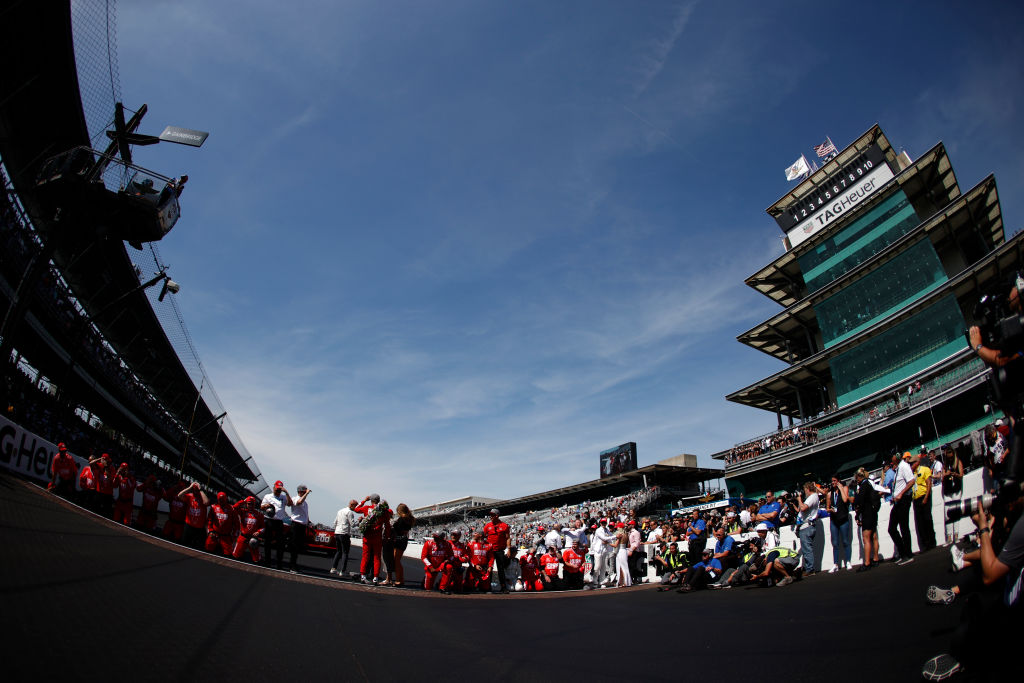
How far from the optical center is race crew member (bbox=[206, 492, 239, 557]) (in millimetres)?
10366

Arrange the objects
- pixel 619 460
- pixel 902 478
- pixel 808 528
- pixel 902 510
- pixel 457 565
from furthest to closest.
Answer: pixel 619 460
pixel 457 565
pixel 808 528
pixel 902 478
pixel 902 510

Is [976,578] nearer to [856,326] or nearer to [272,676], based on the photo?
[272,676]

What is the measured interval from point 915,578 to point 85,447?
3061 cm

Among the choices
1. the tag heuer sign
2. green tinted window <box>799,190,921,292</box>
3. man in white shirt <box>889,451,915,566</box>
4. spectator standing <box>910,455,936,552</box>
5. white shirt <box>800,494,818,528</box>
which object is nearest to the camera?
spectator standing <box>910,455,936,552</box>

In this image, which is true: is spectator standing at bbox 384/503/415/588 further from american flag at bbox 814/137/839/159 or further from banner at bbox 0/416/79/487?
american flag at bbox 814/137/839/159

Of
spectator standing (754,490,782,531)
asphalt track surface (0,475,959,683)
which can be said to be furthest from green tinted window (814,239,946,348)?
asphalt track surface (0,475,959,683)

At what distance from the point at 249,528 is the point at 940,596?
12054mm

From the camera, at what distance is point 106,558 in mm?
5000

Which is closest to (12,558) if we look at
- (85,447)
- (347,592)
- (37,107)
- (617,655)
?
(347,592)

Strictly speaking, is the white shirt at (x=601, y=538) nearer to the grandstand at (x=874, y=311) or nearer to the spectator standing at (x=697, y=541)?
the spectator standing at (x=697, y=541)

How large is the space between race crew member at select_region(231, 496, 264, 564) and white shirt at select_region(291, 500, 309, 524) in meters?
1.39

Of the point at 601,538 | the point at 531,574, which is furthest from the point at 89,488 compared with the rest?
the point at 601,538

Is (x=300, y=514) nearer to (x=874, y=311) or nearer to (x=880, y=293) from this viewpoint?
(x=874, y=311)

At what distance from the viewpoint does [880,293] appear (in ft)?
109
